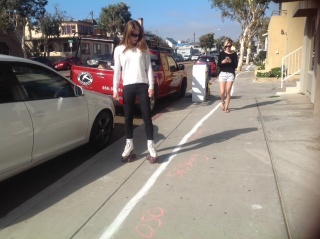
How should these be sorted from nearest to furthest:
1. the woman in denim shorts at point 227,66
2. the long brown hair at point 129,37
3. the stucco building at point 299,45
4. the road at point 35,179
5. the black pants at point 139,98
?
the road at point 35,179, the long brown hair at point 129,37, the black pants at point 139,98, the woman in denim shorts at point 227,66, the stucco building at point 299,45

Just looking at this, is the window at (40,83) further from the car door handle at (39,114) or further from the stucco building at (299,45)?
the stucco building at (299,45)

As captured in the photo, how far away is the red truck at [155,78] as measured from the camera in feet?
26.7

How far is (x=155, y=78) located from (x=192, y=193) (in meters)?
5.41

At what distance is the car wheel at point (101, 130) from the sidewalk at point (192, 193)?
194 mm

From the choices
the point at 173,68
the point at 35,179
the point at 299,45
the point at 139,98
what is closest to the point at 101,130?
the point at 139,98

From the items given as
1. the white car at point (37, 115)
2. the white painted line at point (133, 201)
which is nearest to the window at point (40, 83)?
the white car at point (37, 115)

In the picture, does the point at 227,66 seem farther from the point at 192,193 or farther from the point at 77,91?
the point at 192,193

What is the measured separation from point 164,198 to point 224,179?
0.91m

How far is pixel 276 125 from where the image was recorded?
6.96 metres

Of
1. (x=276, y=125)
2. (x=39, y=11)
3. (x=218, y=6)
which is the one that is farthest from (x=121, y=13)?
(x=276, y=125)

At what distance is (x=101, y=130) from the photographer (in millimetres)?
5719

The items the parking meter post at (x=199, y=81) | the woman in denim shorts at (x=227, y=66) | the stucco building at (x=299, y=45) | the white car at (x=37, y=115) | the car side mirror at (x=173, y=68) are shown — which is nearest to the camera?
the white car at (x=37, y=115)

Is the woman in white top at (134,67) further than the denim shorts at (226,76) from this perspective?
No

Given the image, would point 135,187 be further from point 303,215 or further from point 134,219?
point 303,215
